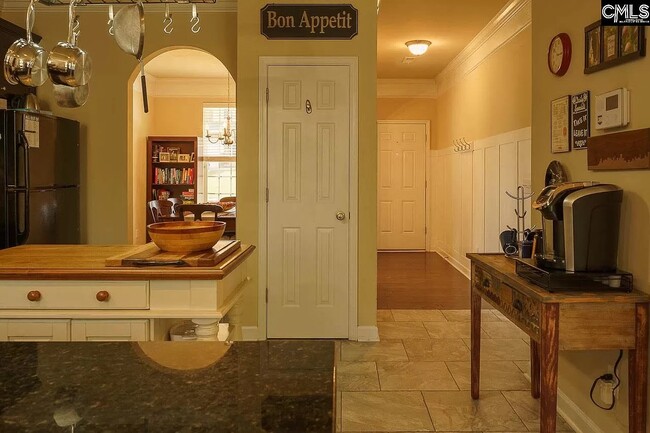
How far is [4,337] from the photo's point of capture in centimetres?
220

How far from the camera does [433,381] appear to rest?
3.33m

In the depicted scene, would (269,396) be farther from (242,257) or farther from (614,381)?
(614,381)

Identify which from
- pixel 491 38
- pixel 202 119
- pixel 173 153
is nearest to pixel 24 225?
pixel 491 38

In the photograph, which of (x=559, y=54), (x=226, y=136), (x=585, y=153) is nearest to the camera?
(x=585, y=153)

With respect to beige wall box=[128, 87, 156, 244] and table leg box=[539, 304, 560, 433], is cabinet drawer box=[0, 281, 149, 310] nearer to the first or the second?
table leg box=[539, 304, 560, 433]

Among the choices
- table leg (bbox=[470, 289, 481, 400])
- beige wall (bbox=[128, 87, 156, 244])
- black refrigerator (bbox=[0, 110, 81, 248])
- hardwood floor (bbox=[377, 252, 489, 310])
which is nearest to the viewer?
table leg (bbox=[470, 289, 481, 400])

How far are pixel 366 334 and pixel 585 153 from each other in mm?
2193

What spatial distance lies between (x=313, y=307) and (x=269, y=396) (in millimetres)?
3310

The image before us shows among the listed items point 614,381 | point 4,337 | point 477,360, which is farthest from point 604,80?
point 4,337

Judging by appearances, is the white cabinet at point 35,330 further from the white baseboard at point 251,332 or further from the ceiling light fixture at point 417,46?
the ceiling light fixture at point 417,46

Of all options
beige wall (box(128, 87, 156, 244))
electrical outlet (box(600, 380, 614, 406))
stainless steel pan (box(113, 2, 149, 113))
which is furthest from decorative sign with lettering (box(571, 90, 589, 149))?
beige wall (box(128, 87, 156, 244))

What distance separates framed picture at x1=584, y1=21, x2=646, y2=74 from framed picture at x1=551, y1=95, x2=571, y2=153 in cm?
25

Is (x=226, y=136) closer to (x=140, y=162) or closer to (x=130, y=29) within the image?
(x=140, y=162)

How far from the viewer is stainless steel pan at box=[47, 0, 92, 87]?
2312 mm
